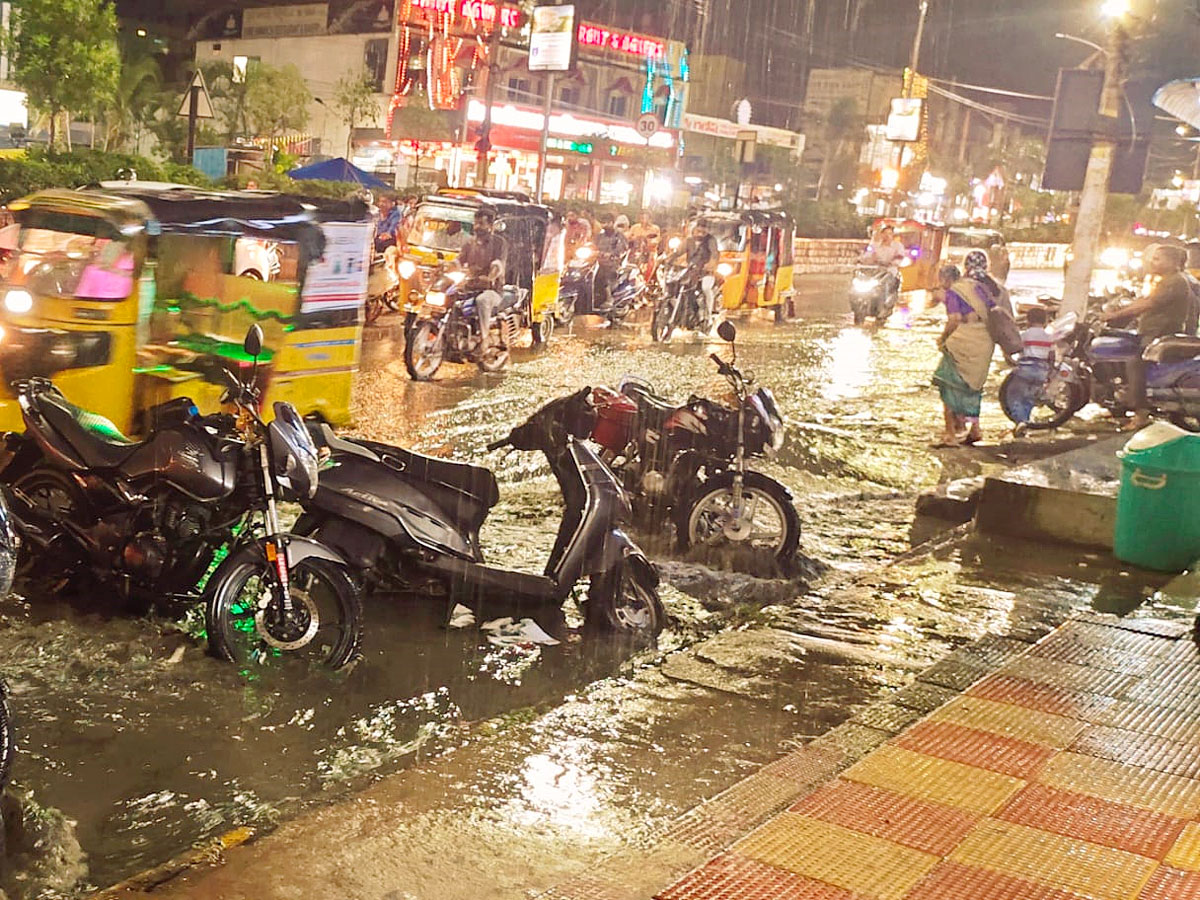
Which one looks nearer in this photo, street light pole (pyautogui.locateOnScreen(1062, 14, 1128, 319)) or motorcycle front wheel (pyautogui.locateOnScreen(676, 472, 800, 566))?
motorcycle front wheel (pyautogui.locateOnScreen(676, 472, 800, 566))

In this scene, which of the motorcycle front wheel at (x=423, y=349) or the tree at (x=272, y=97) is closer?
the motorcycle front wheel at (x=423, y=349)

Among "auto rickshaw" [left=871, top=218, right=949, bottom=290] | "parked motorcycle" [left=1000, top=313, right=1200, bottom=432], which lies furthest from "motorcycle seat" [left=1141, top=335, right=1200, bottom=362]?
"auto rickshaw" [left=871, top=218, right=949, bottom=290]

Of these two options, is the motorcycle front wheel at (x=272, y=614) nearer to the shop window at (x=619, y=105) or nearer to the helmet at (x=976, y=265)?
the helmet at (x=976, y=265)

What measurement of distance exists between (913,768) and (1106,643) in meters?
2.15

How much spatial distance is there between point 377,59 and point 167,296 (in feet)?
129

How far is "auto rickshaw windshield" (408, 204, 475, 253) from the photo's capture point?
55.9ft

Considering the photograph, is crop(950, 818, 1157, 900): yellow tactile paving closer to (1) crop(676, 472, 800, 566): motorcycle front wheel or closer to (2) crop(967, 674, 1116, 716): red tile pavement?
(2) crop(967, 674, 1116, 716): red tile pavement

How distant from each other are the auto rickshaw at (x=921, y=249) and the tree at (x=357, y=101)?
16.1 m

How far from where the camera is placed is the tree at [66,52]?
87.2 ft

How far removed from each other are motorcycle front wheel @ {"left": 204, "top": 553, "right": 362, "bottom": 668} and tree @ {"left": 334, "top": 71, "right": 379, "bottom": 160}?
35685 millimetres

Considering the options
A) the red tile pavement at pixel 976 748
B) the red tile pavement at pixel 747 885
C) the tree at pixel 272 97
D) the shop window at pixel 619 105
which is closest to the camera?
the red tile pavement at pixel 747 885

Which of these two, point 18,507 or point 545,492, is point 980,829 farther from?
point 545,492

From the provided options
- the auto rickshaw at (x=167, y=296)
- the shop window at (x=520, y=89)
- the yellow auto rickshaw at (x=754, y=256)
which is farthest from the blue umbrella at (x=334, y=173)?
the shop window at (x=520, y=89)

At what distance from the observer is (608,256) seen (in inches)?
861
